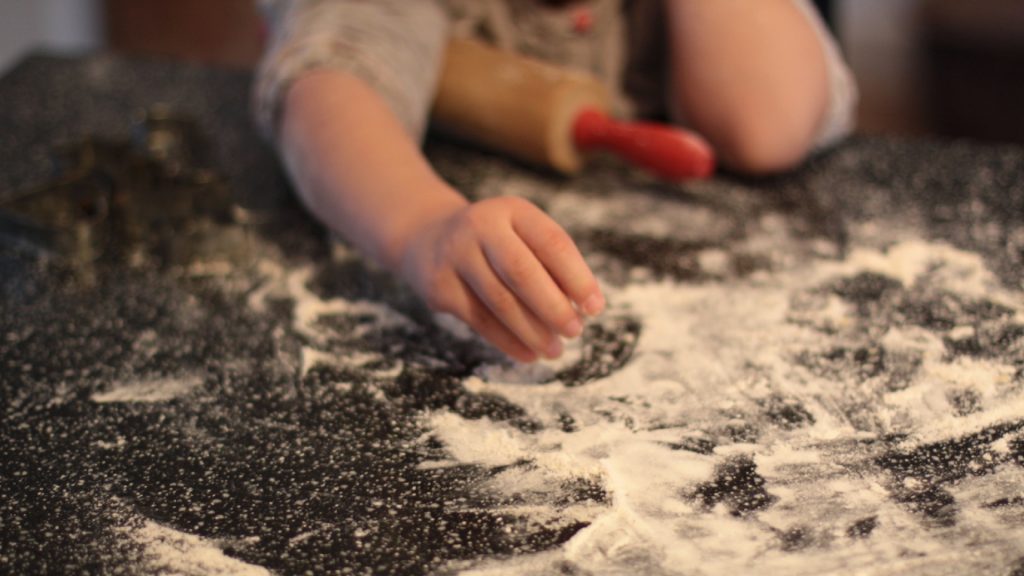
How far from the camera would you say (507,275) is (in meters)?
0.53

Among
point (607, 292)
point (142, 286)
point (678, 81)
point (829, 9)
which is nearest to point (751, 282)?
point (607, 292)

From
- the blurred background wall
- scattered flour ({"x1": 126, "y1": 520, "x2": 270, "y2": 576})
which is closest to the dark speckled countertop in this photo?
scattered flour ({"x1": 126, "y1": 520, "x2": 270, "y2": 576})

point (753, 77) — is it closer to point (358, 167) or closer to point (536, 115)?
point (536, 115)

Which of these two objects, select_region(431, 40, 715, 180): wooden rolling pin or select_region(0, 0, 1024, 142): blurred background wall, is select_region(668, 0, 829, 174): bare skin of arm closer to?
select_region(431, 40, 715, 180): wooden rolling pin

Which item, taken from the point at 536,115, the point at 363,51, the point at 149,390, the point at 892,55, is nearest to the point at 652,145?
the point at 536,115

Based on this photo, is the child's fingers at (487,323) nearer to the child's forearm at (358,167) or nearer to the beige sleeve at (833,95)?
the child's forearm at (358,167)

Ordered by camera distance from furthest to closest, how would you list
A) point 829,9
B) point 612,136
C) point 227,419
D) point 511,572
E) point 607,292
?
point 829,9
point 612,136
point 607,292
point 227,419
point 511,572

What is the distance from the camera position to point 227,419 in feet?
1.71

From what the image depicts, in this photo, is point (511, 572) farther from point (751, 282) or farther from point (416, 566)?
point (751, 282)

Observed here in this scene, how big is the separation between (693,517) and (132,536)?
24 cm

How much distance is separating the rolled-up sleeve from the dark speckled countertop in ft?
0.26

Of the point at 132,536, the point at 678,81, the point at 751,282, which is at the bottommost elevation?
the point at 132,536

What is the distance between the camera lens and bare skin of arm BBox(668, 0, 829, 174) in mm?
787

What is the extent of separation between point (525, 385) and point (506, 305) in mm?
47
